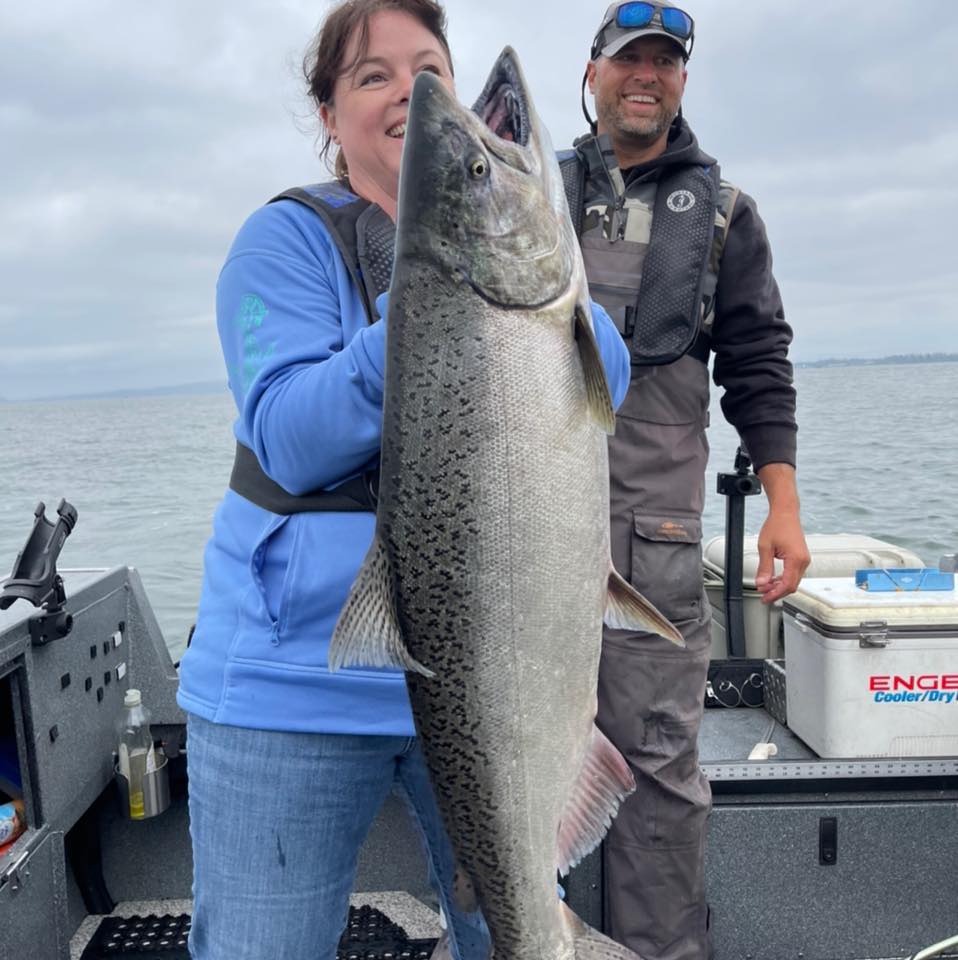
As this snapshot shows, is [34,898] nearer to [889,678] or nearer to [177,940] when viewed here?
[177,940]

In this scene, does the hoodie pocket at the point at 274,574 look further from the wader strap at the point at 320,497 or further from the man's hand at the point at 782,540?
the man's hand at the point at 782,540

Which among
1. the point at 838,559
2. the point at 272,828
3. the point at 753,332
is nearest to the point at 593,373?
the point at 272,828

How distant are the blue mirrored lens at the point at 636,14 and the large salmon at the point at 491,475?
1.83m

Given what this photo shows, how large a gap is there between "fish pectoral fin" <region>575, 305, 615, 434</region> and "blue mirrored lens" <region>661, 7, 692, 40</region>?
204 centimetres

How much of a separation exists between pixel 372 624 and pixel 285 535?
29 cm

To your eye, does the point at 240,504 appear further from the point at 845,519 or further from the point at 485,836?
the point at 845,519

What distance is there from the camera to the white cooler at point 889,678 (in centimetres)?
343

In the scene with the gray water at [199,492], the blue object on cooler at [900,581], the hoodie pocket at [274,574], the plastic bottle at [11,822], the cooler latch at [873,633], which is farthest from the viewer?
the gray water at [199,492]

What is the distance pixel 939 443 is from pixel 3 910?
1008 inches

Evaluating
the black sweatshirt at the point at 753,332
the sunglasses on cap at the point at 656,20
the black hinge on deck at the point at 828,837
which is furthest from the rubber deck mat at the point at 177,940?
the sunglasses on cap at the point at 656,20

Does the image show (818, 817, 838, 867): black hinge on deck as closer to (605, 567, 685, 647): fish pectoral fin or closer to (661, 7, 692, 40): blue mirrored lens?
(605, 567, 685, 647): fish pectoral fin

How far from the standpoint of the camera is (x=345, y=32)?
1.91 m

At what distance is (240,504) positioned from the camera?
189 centimetres

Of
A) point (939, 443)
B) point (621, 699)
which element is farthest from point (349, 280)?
point (939, 443)
